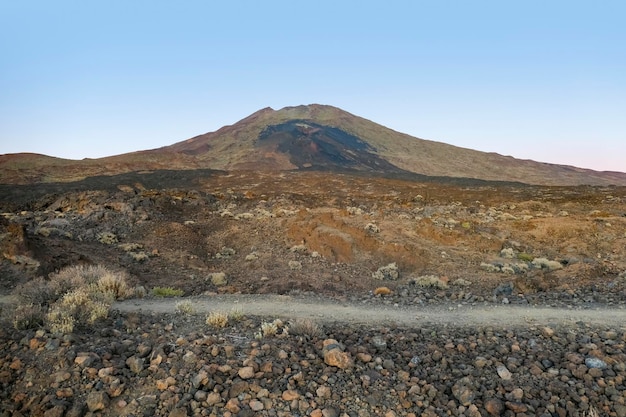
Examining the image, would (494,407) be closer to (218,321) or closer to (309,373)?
(309,373)

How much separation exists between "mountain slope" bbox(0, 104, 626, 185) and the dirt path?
218 feet

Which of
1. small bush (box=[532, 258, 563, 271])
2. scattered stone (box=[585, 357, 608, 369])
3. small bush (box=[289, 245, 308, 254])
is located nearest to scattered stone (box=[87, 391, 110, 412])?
scattered stone (box=[585, 357, 608, 369])

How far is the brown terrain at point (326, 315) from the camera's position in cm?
518

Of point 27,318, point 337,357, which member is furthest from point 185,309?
point 337,357

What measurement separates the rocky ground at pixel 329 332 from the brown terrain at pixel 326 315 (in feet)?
0.11

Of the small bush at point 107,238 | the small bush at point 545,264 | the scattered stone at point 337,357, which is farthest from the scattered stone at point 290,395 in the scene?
the small bush at point 107,238

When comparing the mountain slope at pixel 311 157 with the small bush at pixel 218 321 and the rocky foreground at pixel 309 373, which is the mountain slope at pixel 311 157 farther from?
the rocky foreground at pixel 309 373

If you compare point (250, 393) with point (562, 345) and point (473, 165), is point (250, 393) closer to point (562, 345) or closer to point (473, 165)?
point (562, 345)

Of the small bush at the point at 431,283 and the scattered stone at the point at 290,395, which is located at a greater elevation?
the scattered stone at the point at 290,395

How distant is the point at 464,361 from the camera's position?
6.07m

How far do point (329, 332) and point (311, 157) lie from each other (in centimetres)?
9192

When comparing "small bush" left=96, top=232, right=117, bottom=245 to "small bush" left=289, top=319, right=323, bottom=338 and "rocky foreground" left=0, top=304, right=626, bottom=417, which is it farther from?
"small bush" left=289, top=319, right=323, bottom=338

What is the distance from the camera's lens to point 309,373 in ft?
18.5

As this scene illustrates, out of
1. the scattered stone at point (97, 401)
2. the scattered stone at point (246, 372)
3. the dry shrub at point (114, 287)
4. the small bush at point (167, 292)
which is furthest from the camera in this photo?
the small bush at point (167, 292)
